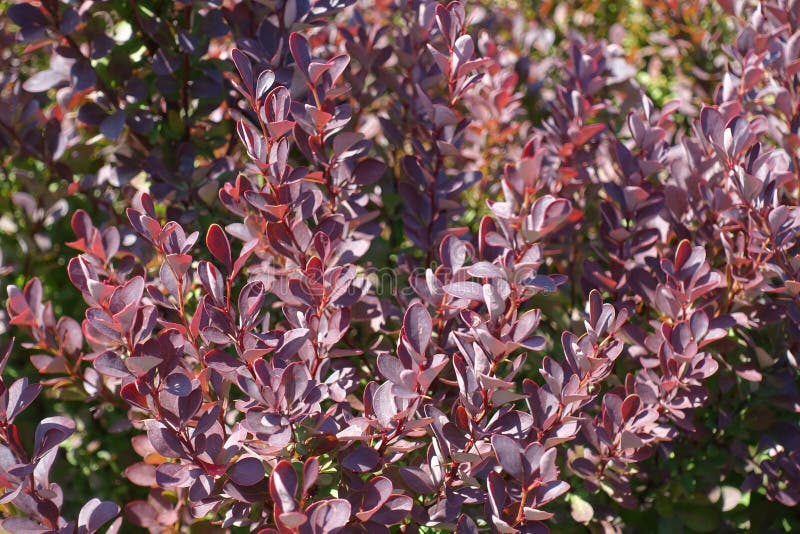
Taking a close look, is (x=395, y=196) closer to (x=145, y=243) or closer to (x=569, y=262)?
(x=569, y=262)

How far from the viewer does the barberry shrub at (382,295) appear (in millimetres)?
1259

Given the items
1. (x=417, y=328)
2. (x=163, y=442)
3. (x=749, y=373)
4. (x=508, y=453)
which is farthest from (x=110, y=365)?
(x=749, y=373)

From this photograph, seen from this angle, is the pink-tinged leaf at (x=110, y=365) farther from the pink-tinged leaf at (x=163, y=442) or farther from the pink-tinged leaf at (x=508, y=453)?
the pink-tinged leaf at (x=508, y=453)

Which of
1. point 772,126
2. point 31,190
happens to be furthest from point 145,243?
point 772,126

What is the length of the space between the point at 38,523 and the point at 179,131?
0.98m

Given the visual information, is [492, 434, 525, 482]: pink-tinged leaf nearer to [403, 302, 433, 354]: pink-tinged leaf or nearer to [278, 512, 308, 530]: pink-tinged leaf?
[403, 302, 433, 354]: pink-tinged leaf

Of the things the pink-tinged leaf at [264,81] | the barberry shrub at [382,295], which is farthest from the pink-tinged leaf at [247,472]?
the pink-tinged leaf at [264,81]

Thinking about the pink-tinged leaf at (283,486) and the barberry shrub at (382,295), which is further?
the barberry shrub at (382,295)

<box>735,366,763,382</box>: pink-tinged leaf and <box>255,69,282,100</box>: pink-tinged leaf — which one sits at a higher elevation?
<box>255,69,282,100</box>: pink-tinged leaf

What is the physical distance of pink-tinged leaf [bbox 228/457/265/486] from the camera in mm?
1231

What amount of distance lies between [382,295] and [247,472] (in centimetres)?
66

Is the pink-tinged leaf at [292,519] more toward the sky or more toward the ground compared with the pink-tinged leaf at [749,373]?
more toward the sky

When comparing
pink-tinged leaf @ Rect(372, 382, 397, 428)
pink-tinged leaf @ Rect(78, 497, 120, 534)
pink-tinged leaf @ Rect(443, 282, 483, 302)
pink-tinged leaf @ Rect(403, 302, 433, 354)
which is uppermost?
pink-tinged leaf @ Rect(443, 282, 483, 302)

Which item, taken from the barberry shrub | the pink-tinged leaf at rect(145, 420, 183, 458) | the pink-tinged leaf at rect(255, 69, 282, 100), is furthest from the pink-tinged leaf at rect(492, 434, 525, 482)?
the pink-tinged leaf at rect(255, 69, 282, 100)
